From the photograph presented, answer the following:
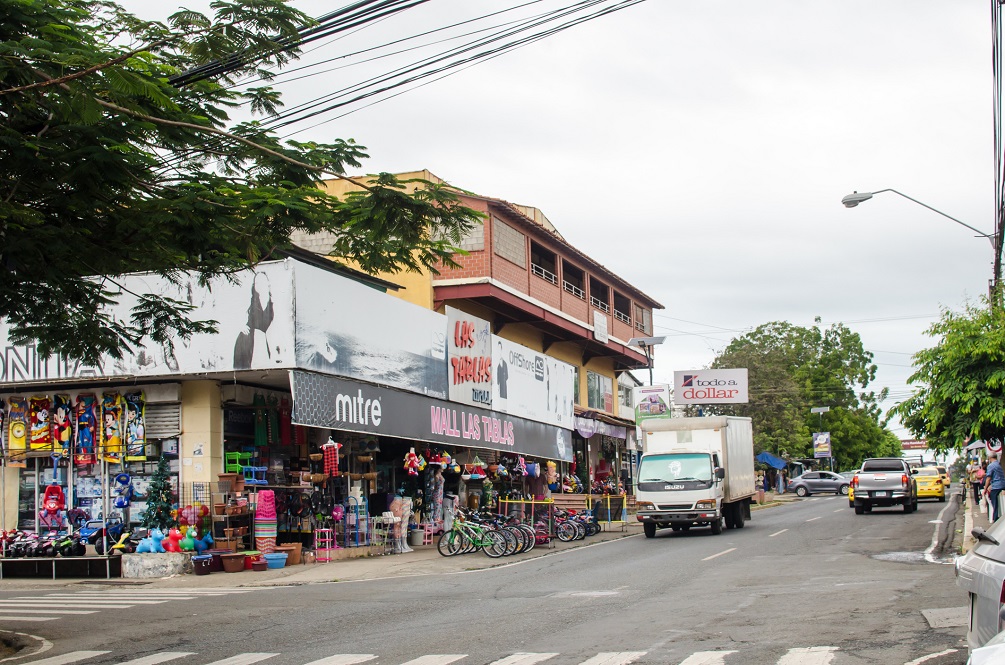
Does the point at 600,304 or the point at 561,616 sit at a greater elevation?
the point at 600,304

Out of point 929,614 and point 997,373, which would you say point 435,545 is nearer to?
point 997,373

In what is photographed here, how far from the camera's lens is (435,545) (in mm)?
27609

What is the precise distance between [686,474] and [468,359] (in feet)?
21.3

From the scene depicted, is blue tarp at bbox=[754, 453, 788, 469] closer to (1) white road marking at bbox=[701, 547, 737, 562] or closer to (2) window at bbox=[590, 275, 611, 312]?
(2) window at bbox=[590, 275, 611, 312]

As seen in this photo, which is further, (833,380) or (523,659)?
(833,380)

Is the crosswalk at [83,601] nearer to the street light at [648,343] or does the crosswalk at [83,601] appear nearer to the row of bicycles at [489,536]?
the row of bicycles at [489,536]

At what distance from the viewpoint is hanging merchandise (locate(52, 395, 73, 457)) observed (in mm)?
22344

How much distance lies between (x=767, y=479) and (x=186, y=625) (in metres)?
66.3

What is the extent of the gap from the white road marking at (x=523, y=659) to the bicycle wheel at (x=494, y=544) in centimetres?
1349

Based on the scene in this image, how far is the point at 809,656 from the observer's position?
944cm

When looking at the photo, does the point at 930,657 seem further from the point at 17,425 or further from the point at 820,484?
the point at 820,484

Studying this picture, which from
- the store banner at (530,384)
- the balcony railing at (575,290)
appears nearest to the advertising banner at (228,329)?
the store banner at (530,384)

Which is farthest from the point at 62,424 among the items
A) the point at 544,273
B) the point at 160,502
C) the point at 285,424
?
the point at 544,273

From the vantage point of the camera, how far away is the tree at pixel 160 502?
2109 centimetres
